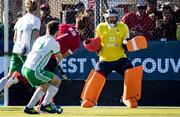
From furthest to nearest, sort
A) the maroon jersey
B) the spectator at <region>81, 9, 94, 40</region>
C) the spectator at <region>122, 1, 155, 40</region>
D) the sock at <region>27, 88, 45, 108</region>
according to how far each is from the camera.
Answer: the spectator at <region>81, 9, 94, 40</region>
the spectator at <region>122, 1, 155, 40</region>
the maroon jersey
the sock at <region>27, 88, 45, 108</region>

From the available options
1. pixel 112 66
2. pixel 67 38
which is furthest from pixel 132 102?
pixel 67 38

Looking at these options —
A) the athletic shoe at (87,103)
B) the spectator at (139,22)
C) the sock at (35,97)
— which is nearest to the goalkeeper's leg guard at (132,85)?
the athletic shoe at (87,103)

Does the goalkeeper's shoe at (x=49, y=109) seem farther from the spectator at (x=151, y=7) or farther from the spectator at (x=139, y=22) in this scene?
the spectator at (x=151, y=7)

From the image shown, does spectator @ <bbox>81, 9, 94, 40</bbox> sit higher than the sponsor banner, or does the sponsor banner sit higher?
spectator @ <bbox>81, 9, 94, 40</bbox>

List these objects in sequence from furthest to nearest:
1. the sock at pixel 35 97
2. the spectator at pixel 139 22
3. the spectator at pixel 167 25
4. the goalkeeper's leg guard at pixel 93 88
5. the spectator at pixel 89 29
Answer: the spectator at pixel 89 29, the spectator at pixel 139 22, the spectator at pixel 167 25, the goalkeeper's leg guard at pixel 93 88, the sock at pixel 35 97

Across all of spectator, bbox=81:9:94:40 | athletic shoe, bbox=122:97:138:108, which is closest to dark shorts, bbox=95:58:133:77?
athletic shoe, bbox=122:97:138:108

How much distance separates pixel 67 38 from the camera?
12891mm

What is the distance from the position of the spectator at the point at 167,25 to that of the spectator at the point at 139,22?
6.3 inches

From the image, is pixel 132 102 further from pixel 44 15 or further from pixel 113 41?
pixel 44 15

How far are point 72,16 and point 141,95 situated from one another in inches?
85.1

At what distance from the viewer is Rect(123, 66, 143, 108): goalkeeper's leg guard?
520 inches

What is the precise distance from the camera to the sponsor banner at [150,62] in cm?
1466

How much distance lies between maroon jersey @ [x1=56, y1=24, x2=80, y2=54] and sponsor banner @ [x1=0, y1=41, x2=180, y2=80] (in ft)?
6.09

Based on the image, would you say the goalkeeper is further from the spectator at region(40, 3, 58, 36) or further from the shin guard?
the spectator at region(40, 3, 58, 36)
